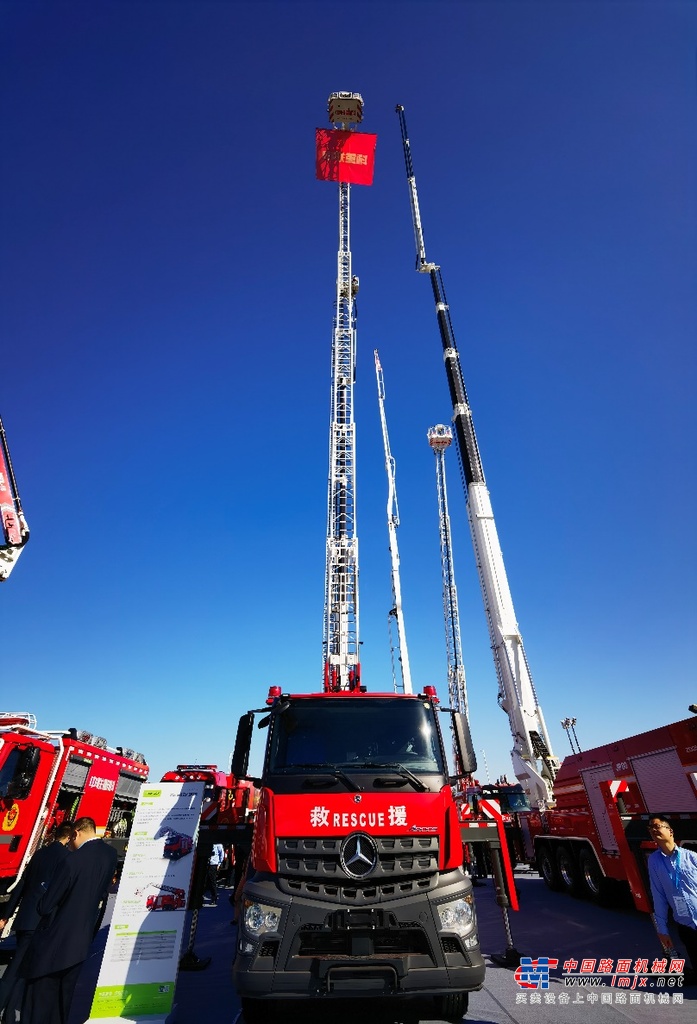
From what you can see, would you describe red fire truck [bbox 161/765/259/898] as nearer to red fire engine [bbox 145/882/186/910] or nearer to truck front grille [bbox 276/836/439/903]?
red fire engine [bbox 145/882/186/910]

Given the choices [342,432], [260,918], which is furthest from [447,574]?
[260,918]

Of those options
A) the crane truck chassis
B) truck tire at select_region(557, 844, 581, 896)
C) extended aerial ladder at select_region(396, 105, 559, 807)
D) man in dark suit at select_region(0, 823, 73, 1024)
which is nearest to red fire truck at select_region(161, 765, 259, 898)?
the crane truck chassis

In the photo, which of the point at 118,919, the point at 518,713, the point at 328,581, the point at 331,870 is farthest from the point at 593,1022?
the point at 328,581

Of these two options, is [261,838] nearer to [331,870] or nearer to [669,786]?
[331,870]

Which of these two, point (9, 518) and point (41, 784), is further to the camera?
point (9, 518)

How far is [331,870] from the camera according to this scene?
4461 millimetres

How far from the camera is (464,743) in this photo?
5652 millimetres

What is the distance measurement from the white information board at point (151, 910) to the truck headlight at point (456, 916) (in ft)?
9.17

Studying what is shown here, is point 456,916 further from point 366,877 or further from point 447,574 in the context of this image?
point 447,574

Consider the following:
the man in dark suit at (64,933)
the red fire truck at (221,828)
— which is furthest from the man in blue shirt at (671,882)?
the man in dark suit at (64,933)

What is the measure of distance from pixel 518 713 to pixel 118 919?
13.4 metres

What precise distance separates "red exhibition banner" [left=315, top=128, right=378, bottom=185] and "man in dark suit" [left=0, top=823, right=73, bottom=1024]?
111ft

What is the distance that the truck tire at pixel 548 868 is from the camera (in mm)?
11898

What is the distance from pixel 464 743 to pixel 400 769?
0.95m
